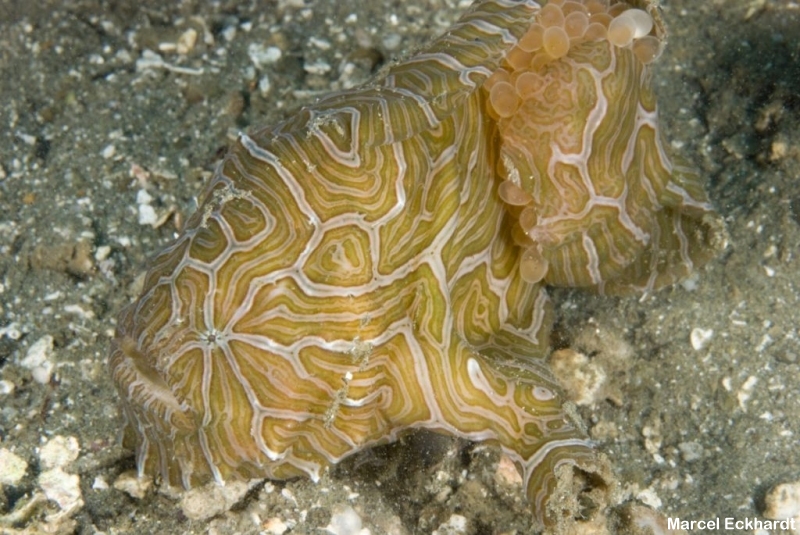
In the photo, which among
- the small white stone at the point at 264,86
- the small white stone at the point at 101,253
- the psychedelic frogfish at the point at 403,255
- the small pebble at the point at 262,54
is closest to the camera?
the psychedelic frogfish at the point at 403,255

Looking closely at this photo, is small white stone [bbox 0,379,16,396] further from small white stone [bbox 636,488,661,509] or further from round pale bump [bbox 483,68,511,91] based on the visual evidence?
small white stone [bbox 636,488,661,509]

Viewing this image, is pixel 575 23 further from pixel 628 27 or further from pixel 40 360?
pixel 40 360

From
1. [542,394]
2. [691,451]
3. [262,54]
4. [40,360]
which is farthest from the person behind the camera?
[262,54]

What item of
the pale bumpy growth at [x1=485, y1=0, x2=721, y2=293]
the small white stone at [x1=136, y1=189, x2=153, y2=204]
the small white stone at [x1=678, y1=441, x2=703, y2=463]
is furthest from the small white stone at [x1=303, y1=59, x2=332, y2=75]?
the small white stone at [x1=678, y1=441, x2=703, y2=463]

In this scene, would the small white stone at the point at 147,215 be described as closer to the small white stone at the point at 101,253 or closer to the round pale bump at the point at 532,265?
the small white stone at the point at 101,253

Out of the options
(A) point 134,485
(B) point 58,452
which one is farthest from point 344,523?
(B) point 58,452

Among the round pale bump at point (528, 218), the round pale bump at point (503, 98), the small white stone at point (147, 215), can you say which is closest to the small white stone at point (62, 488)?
the small white stone at point (147, 215)

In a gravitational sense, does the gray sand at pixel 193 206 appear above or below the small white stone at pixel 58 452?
above
